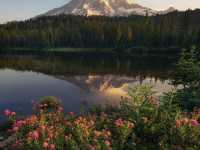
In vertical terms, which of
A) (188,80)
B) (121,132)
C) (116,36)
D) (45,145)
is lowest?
(116,36)

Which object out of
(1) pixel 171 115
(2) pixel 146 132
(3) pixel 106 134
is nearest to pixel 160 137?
(2) pixel 146 132

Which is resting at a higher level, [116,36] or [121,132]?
[121,132]

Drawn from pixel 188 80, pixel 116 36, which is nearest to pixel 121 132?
pixel 188 80

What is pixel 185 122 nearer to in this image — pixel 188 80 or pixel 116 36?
pixel 188 80

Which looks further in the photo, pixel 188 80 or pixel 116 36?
pixel 116 36

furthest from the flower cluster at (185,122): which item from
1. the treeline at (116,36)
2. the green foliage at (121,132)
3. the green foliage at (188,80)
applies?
the treeline at (116,36)

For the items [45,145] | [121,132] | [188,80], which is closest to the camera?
[45,145]

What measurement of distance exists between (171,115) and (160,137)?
48.2 inches

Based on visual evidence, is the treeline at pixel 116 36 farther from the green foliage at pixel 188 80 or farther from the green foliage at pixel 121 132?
the green foliage at pixel 121 132

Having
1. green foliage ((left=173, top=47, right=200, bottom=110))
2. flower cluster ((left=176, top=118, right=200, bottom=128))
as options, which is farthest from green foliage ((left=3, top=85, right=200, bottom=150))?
green foliage ((left=173, top=47, right=200, bottom=110))

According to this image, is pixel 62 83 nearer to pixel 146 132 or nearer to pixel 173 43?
pixel 146 132

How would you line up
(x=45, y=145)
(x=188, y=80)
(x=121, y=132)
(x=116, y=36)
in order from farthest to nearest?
1. (x=116, y=36)
2. (x=188, y=80)
3. (x=121, y=132)
4. (x=45, y=145)

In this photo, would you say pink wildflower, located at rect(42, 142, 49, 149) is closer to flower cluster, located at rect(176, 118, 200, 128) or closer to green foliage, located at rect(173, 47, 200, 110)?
flower cluster, located at rect(176, 118, 200, 128)

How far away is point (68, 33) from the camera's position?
16588 centimetres
